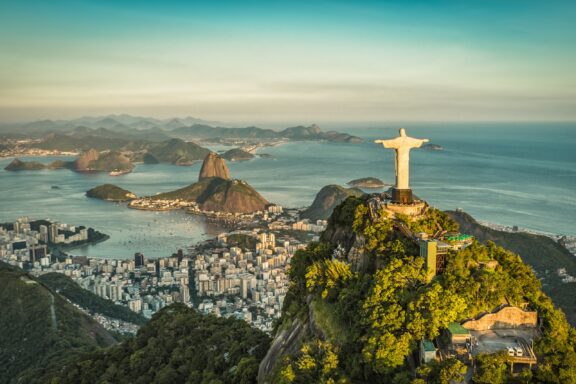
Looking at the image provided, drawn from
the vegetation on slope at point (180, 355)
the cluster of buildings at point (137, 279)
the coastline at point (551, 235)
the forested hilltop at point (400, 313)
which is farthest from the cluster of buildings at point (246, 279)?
the forested hilltop at point (400, 313)

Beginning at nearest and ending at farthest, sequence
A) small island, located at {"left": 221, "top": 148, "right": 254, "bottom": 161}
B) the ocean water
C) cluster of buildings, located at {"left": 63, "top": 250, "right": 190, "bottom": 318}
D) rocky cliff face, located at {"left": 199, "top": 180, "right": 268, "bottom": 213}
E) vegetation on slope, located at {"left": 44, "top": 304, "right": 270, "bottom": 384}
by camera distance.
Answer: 1. vegetation on slope, located at {"left": 44, "top": 304, "right": 270, "bottom": 384}
2. cluster of buildings, located at {"left": 63, "top": 250, "right": 190, "bottom": 318}
3. the ocean water
4. rocky cliff face, located at {"left": 199, "top": 180, "right": 268, "bottom": 213}
5. small island, located at {"left": 221, "top": 148, "right": 254, "bottom": 161}

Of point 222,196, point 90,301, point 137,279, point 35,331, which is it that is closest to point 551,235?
point 137,279

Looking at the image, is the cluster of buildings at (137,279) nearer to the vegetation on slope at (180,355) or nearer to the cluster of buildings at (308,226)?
the cluster of buildings at (308,226)

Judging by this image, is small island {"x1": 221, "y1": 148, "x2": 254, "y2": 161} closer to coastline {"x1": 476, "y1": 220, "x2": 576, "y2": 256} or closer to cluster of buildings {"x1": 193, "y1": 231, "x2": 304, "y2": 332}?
cluster of buildings {"x1": 193, "y1": 231, "x2": 304, "y2": 332}

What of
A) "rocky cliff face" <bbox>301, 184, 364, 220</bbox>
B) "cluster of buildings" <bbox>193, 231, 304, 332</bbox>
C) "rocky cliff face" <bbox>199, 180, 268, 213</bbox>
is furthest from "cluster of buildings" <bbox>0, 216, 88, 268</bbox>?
"rocky cliff face" <bbox>301, 184, 364, 220</bbox>

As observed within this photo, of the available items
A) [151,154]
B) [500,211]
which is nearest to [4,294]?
[500,211]

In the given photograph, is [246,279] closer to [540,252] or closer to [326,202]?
[540,252]
